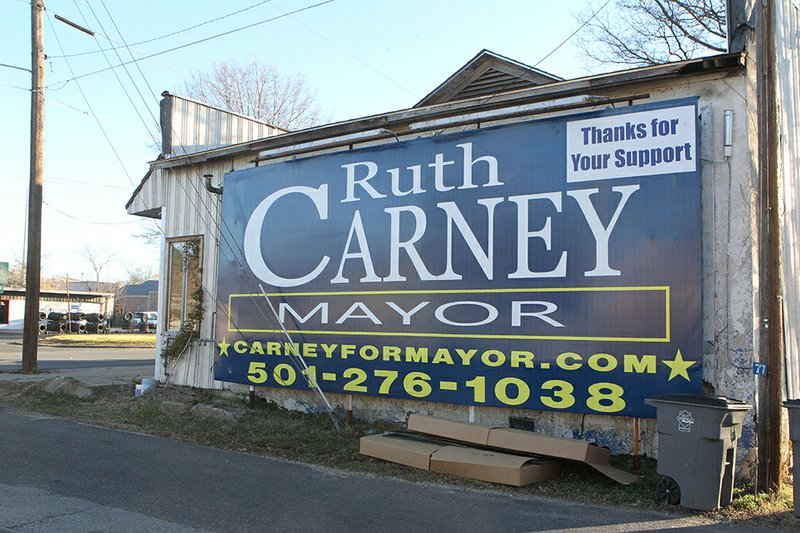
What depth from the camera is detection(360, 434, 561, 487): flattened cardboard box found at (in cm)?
695

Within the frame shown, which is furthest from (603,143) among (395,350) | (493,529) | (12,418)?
(12,418)

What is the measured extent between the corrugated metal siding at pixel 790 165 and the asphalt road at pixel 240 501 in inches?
117

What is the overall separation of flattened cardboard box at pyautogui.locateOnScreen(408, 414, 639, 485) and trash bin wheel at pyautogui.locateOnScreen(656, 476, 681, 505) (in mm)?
441

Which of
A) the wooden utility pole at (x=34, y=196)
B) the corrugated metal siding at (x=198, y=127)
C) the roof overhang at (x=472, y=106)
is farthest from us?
the wooden utility pole at (x=34, y=196)

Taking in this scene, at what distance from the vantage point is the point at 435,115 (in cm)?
962

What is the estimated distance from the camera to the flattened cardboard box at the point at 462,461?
273 inches

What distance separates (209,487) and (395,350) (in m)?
3.49

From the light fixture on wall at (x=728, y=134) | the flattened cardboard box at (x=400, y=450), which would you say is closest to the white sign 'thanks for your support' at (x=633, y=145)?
A: the light fixture on wall at (x=728, y=134)

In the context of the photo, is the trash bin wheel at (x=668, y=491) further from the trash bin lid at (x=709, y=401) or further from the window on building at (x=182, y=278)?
the window on building at (x=182, y=278)

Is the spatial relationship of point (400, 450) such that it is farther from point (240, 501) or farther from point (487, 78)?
point (487, 78)

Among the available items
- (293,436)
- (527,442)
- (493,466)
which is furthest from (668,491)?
(293,436)

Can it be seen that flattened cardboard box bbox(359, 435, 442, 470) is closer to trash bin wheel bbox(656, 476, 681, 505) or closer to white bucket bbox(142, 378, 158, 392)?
trash bin wheel bbox(656, 476, 681, 505)

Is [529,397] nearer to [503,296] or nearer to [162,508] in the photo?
[503,296]

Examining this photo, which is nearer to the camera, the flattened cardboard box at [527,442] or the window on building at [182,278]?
the flattened cardboard box at [527,442]
